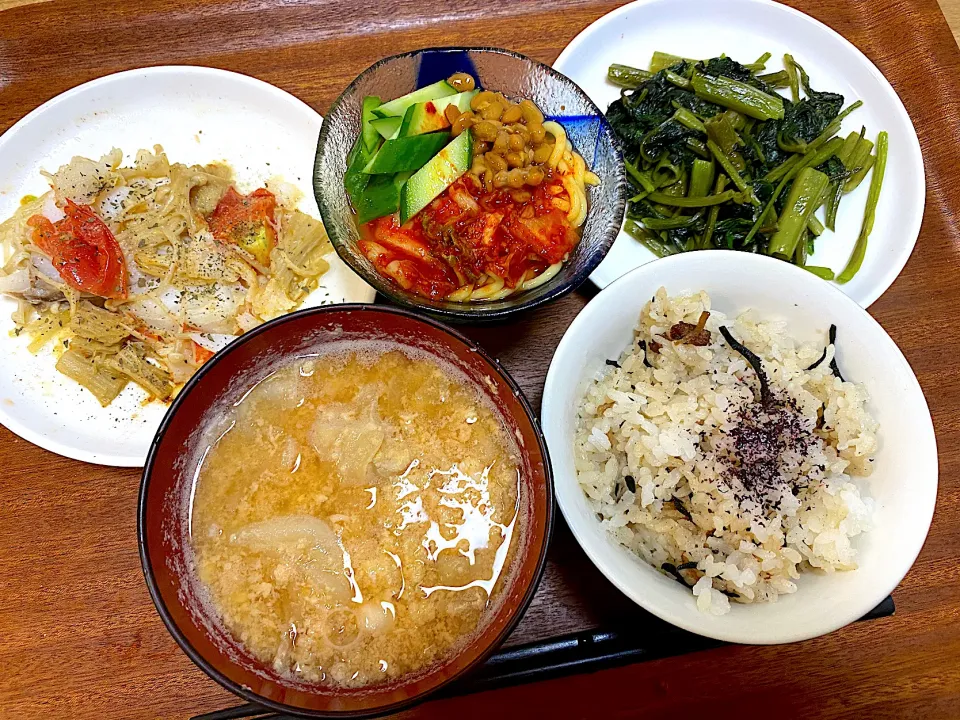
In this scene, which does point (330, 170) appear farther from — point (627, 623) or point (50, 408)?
point (627, 623)

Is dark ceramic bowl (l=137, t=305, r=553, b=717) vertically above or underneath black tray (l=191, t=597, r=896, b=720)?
above

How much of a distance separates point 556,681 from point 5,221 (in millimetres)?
2225

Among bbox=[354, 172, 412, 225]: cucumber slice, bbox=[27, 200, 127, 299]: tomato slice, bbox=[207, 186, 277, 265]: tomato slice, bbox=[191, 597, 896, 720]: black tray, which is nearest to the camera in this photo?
bbox=[191, 597, 896, 720]: black tray

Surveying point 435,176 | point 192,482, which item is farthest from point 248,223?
point 192,482

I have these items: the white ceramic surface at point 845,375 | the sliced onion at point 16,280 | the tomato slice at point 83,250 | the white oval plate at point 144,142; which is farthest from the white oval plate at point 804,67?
the sliced onion at point 16,280

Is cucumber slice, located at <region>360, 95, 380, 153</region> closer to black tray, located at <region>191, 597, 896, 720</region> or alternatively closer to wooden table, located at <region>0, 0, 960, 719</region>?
wooden table, located at <region>0, 0, 960, 719</region>

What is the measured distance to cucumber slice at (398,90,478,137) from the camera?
1778 millimetres

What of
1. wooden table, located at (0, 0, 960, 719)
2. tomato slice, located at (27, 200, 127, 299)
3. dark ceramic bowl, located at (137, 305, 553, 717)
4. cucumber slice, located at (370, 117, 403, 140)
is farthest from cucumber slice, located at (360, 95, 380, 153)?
tomato slice, located at (27, 200, 127, 299)

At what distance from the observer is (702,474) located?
1.56 meters

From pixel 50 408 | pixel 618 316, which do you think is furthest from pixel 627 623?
pixel 50 408

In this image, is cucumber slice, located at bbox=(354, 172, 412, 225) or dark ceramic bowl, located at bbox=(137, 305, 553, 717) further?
cucumber slice, located at bbox=(354, 172, 412, 225)

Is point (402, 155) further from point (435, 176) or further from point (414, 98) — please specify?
point (414, 98)

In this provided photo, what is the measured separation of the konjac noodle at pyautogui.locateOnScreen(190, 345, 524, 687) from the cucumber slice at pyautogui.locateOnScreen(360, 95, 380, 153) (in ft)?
2.02

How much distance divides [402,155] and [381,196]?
13cm
